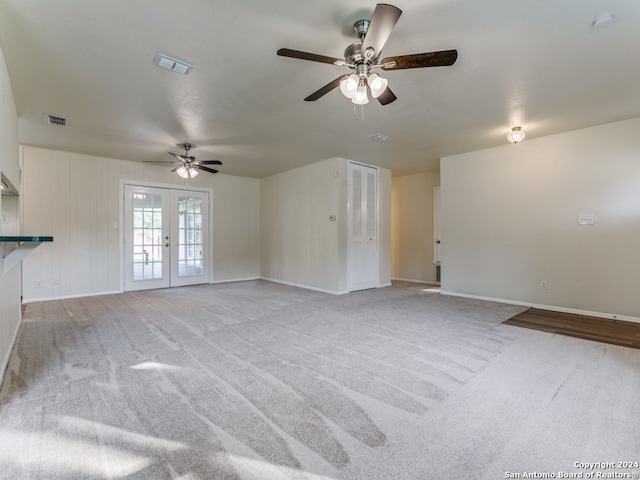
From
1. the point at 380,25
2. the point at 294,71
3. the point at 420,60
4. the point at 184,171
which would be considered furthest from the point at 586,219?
the point at 184,171

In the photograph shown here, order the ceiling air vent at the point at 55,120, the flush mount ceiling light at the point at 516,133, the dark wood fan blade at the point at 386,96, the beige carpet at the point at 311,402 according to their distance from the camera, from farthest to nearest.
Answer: the flush mount ceiling light at the point at 516,133 → the ceiling air vent at the point at 55,120 → the dark wood fan blade at the point at 386,96 → the beige carpet at the point at 311,402

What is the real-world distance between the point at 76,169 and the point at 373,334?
607 centimetres

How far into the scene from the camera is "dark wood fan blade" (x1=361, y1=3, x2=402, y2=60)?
5.65 feet

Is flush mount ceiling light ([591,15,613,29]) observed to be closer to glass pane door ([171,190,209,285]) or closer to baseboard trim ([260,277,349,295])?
baseboard trim ([260,277,349,295])

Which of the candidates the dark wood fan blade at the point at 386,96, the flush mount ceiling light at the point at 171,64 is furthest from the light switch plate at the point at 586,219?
the flush mount ceiling light at the point at 171,64

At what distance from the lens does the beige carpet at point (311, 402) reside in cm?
151

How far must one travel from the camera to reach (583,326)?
379 cm

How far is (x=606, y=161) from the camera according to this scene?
4.21 m

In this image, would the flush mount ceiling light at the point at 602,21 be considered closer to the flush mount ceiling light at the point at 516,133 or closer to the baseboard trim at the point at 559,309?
the flush mount ceiling light at the point at 516,133

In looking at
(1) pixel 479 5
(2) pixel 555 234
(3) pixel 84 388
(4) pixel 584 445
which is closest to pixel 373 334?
(4) pixel 584 445

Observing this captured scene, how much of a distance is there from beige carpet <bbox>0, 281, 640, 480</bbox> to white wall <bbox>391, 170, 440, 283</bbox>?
3.84m

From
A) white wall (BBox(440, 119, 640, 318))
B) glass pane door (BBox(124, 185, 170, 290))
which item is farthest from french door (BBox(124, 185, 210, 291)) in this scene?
white wall (BBox(440, 119, 640, 318))

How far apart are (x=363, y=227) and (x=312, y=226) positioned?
1095mm

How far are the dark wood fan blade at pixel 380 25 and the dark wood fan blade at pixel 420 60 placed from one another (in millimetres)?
129
